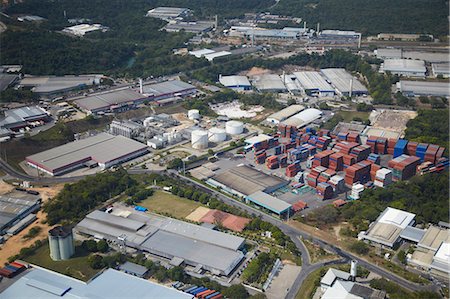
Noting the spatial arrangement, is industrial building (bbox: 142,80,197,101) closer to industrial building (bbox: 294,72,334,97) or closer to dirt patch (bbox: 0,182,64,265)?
industrial building (bbox: 294,72,334,97)

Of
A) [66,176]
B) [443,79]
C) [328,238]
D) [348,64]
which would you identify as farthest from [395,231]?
[348,64]

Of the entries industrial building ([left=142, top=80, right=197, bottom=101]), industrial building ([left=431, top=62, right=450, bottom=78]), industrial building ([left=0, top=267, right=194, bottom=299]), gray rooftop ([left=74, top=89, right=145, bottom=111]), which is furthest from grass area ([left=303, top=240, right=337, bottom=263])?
industrial building ([left=431, top=62, right=450, bottom=78])

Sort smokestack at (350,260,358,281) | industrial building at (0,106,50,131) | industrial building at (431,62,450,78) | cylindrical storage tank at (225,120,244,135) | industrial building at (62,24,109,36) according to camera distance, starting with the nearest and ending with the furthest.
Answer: smokestack at (350,260,358,281) < industrial building at (0,106,50,131) < cylindrical storage tank at (225,120,244,135) < industrial building at (431,62,450,78) < industrial building at (62,24,109,36)

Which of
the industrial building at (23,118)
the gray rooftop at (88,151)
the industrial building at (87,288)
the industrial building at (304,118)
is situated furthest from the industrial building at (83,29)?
the industrial building at (87,288)

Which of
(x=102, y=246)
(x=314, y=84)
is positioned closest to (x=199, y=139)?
(x=102, y=246)

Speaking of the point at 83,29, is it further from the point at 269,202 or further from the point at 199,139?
the point at 269,202

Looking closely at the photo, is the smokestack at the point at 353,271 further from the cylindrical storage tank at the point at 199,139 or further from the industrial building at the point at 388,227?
the cylindrical storage tank at the point at 199,139

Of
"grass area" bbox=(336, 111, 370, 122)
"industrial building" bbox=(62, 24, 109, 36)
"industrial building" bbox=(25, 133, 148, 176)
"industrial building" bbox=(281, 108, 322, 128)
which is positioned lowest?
"industrial building" bbox=(25, 133, 148, 176)
